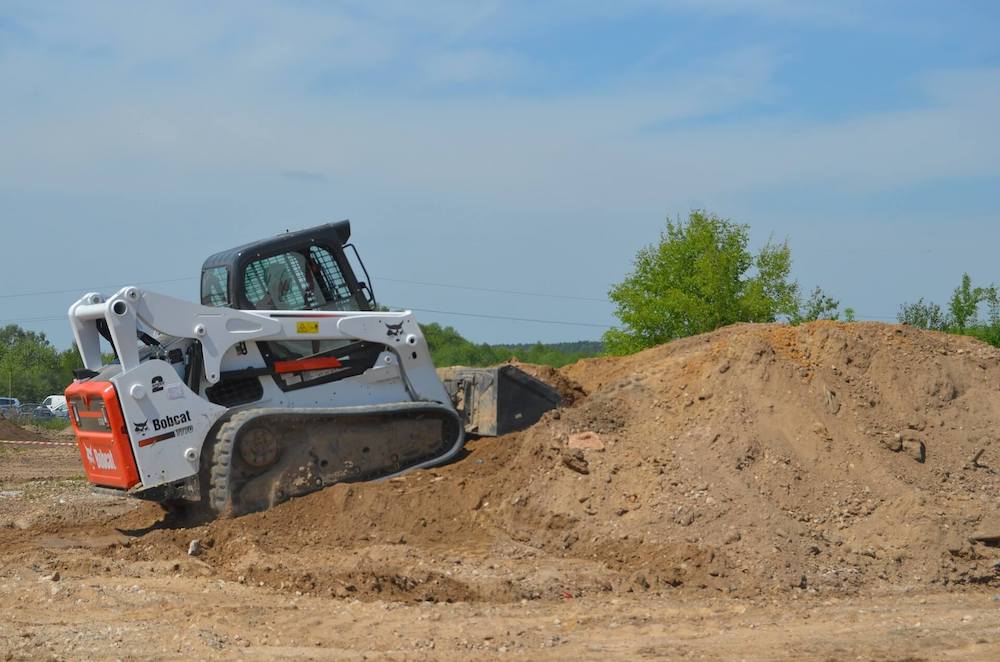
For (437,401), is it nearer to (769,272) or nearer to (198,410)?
(198,410)

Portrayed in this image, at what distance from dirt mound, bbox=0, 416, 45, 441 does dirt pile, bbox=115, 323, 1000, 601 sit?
19.0 m

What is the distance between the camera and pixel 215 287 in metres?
11.8

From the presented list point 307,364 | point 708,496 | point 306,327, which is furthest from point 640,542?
point 306,327

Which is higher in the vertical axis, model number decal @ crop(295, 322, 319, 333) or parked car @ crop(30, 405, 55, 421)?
model number decal @ crop(295, 322, 319, 333)

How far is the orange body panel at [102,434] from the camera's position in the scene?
10.4 m

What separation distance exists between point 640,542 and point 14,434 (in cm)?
2438

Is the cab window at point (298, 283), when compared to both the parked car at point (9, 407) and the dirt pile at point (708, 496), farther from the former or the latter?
the parked car at point (9, 407)

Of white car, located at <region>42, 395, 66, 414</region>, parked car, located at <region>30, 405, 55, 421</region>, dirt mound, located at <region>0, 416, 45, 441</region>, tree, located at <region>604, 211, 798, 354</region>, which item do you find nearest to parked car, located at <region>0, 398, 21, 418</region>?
parked car, located at <region>30, 405, 55, 421</region>

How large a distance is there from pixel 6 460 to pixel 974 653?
20221 mm

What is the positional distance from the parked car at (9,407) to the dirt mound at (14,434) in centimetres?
842

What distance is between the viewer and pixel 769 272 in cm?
3809

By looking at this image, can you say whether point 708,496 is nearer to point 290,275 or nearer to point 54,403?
point 290,275

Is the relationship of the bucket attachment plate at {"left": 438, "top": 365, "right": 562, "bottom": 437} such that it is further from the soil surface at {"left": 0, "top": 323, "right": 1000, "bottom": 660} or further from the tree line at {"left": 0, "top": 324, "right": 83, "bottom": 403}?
the tree line at {"left": 0, "top": 324, "right": 83, "bottom": 403}

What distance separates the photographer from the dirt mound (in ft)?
96.1
